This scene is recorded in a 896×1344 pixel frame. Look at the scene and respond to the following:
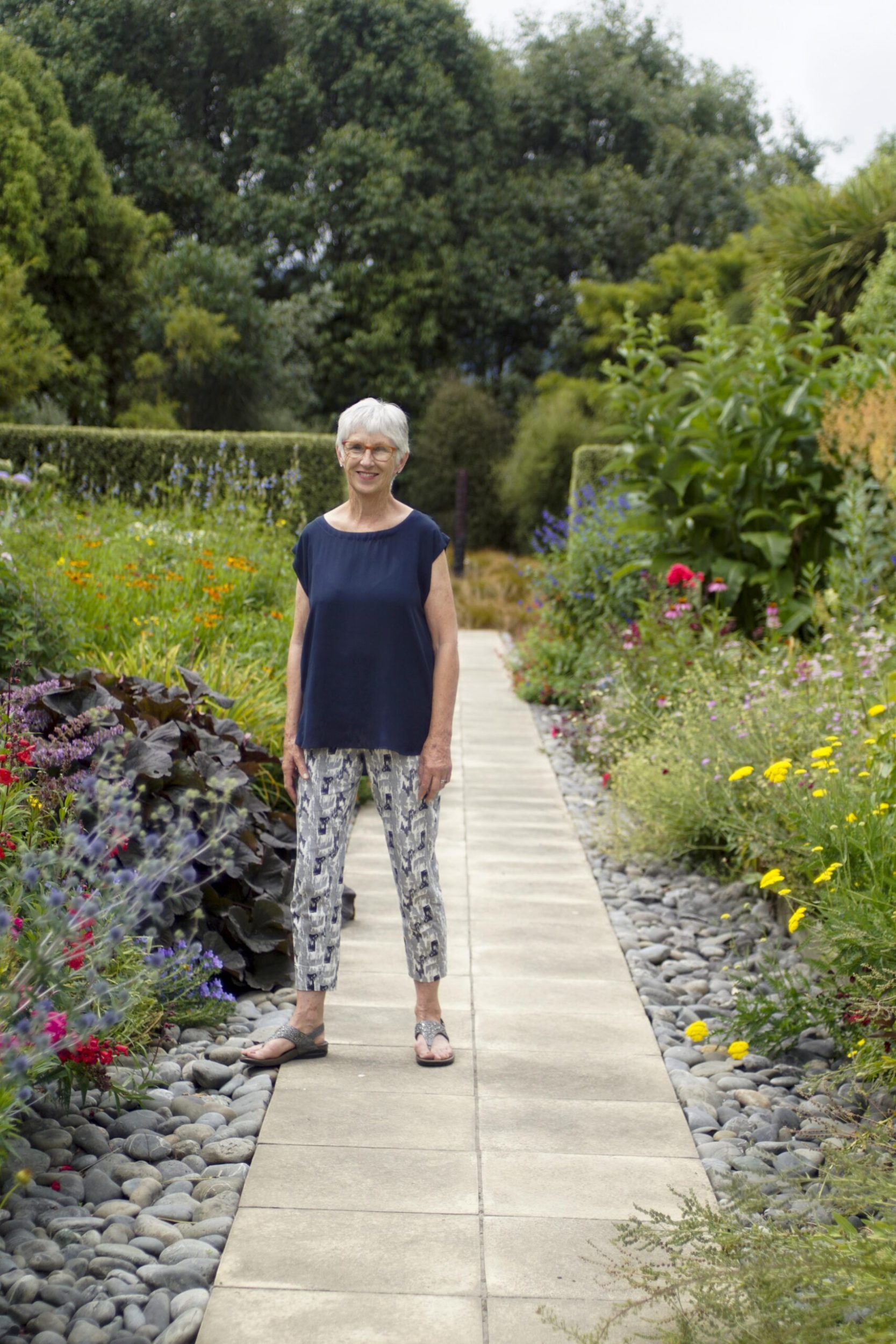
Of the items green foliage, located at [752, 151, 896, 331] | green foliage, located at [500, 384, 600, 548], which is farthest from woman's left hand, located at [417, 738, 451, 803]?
green foliage, located at [500, 384, 600, 548]

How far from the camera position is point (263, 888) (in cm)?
394

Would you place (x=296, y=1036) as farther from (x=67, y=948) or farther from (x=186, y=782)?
(x=186, y=782)

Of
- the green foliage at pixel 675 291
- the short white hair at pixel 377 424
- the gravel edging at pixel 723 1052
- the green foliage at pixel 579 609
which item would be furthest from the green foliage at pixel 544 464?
the short white hair at pixel 377 424

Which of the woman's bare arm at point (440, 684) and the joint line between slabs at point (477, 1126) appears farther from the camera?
the woman's bare arm at point (440, 684)

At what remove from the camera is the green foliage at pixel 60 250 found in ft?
43.5

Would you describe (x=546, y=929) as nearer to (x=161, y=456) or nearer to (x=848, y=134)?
(x=161, y=456)

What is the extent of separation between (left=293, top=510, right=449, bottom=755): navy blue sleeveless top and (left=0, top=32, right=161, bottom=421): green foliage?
406 inches

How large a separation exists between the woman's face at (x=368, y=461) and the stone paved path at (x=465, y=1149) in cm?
146

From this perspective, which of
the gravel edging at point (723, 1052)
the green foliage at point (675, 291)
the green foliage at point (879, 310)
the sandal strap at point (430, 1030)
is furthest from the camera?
the green foliage at point (675, 291)

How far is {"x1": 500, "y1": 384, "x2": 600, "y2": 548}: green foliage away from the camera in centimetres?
1852

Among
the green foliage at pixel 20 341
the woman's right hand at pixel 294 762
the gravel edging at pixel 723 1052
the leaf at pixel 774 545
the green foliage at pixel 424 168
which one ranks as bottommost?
the gravel edging at pixel 723 1052

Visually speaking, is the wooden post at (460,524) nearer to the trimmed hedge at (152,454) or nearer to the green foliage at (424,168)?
the trimmed hedge at (152,454)

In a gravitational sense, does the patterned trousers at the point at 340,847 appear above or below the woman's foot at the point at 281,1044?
above

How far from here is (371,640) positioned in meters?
2.95
